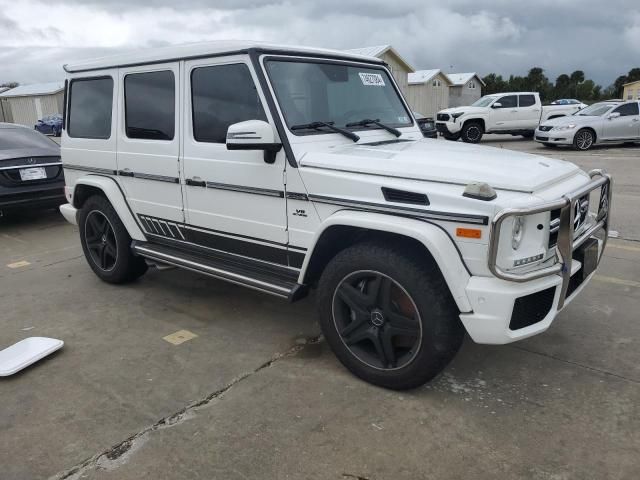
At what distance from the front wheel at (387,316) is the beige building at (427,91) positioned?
40.5 m

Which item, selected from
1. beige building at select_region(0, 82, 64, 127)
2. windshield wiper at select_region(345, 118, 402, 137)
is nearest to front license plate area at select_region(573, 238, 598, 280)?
windshield wiper at select_region(345, 118, 402, 137)

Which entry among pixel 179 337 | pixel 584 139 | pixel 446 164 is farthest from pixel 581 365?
pixel 584 139

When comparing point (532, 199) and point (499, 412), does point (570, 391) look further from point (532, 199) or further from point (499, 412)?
point (532, 199)

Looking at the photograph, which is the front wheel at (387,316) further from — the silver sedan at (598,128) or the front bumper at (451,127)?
the front bumper at (451,127)

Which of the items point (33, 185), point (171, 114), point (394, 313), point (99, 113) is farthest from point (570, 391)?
point (33, 185)

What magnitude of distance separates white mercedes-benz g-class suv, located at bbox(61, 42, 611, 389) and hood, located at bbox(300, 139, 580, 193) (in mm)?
13

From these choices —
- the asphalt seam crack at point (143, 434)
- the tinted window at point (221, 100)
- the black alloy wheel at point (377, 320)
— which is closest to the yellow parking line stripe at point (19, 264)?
the tinted window at point (221, 100)

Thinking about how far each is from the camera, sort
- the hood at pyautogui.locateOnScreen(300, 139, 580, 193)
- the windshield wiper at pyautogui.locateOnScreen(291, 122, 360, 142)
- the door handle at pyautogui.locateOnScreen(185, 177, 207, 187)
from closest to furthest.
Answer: the hood at pyautogui.locateOnScreen(300, 139, 580, 193), the windshield wiper at pyautogui.locateOnScreen(291, 122, 360, 142), the door handle at pyautogui.locateOnScreen(185, 177, 207, 187)

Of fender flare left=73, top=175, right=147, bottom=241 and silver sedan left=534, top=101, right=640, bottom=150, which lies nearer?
fender flare left=73, top=175, right=147, bottom=241

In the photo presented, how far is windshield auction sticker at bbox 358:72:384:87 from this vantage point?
410 cm

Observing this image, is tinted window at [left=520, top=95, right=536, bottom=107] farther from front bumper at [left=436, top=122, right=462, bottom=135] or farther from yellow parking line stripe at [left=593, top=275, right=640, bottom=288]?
yellow parking line stripe at [left=593, top=275, right=640, bottom=288]

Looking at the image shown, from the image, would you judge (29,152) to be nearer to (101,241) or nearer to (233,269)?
(101,241)

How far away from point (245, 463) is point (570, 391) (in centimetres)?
190

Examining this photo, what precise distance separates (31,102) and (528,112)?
4386cm
